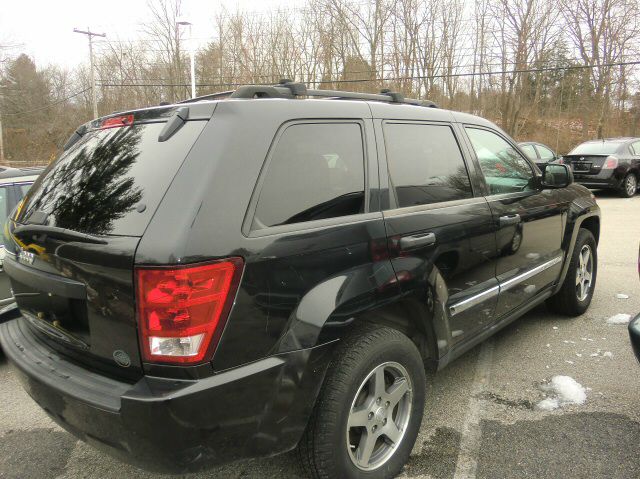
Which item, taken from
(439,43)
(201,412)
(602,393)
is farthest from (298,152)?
(439,43)

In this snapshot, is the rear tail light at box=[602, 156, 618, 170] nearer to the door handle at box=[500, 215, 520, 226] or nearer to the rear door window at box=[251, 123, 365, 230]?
the door handle at box=[500, 215, 520, 226]

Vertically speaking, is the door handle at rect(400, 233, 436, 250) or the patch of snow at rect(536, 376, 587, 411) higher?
the door handle at rect(400, 233, 436, 250)

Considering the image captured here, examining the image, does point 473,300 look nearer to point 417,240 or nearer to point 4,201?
point 417,240

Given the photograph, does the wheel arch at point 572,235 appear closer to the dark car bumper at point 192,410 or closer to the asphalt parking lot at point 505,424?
the asphalt parking lot at point 505,424

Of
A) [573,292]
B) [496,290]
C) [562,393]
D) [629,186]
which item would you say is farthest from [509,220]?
[629,186]

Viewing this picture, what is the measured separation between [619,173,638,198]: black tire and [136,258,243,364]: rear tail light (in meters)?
14.1

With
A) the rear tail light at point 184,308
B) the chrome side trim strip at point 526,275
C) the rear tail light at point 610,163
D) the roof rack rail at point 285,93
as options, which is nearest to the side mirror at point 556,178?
the chrome side trim strip at point 526,275

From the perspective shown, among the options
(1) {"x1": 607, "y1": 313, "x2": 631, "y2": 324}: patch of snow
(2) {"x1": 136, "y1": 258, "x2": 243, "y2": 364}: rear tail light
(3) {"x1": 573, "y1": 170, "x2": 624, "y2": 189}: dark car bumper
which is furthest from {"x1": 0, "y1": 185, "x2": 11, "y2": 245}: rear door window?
(3) {"x1": 573, "y1": 170, "x2": 624, "y2": 189}: dark car bumper

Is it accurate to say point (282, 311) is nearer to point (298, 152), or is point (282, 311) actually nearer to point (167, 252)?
point (167, 252)

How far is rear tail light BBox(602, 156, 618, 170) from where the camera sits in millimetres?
12695

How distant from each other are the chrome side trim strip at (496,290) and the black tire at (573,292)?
1.45 ft

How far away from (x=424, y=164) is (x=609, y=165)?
12.3 m

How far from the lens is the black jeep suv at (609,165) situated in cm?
1275

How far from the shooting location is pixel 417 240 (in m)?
2.37
